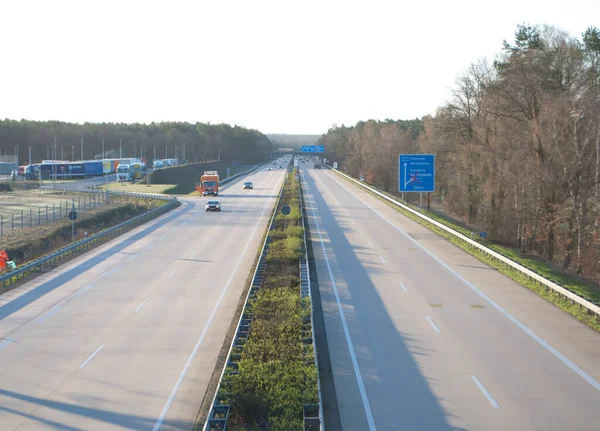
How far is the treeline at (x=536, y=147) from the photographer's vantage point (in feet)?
115

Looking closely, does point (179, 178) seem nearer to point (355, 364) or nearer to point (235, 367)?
point (355, 364)

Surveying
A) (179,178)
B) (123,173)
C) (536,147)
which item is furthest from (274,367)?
(179,178)

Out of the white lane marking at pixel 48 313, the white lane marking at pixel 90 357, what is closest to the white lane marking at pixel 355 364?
the white lane marking at pixel 90 357

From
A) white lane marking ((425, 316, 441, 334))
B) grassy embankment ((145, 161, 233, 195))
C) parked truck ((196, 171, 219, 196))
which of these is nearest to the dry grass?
parked truck ((196, 171, 219, 196))

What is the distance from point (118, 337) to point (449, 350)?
9164 mm

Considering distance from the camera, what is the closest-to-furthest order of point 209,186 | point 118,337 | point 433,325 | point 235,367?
point 235,367, point 118,337, point 433,325, point 209,186

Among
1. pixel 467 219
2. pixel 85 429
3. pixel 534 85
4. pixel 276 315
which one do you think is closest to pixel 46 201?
pixel 467 219

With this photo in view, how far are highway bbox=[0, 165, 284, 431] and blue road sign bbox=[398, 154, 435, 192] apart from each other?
15.6m

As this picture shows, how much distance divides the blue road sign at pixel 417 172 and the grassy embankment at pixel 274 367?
24.9 meters

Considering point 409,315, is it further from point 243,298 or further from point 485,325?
point 243,298

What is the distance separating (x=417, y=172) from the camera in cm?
4800

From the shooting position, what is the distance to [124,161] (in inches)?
4847

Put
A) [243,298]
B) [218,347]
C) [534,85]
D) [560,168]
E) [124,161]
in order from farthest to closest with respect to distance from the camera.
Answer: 1. [124,161]
2. [534,85]
3. [560,168]
4. [243,298]
5. [218,347]

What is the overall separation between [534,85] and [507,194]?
31.1 ft
